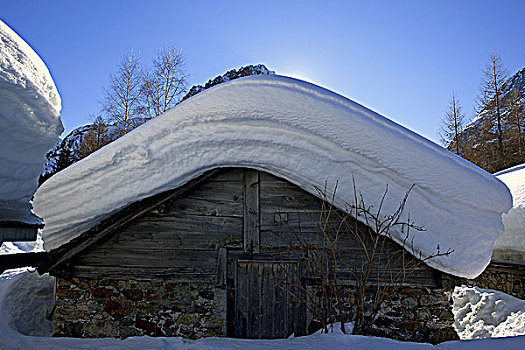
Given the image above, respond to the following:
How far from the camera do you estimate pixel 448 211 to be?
4.31 metres

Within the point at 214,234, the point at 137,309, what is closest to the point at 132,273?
the point at 137,309

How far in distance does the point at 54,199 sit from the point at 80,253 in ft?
2.69

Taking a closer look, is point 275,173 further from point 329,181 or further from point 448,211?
point 448,211

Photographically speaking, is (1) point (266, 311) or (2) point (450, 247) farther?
(1) point (266, 311)

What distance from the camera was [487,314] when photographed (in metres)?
7.30

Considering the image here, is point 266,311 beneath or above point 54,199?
beneath

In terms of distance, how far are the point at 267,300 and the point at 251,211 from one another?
1.19 m

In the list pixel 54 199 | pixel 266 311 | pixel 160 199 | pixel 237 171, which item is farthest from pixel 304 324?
pixel 54 199

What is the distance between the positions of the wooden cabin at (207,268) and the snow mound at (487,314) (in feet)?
11.7

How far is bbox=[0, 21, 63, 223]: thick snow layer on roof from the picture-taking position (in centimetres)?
160

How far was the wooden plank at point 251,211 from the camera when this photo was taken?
15.1 ft

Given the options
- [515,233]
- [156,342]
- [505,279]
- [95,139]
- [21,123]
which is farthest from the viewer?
[95,139]

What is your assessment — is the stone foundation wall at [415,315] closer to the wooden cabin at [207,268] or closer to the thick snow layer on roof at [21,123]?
the wooden cabin at [207,268]

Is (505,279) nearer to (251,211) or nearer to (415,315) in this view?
(415,315)
